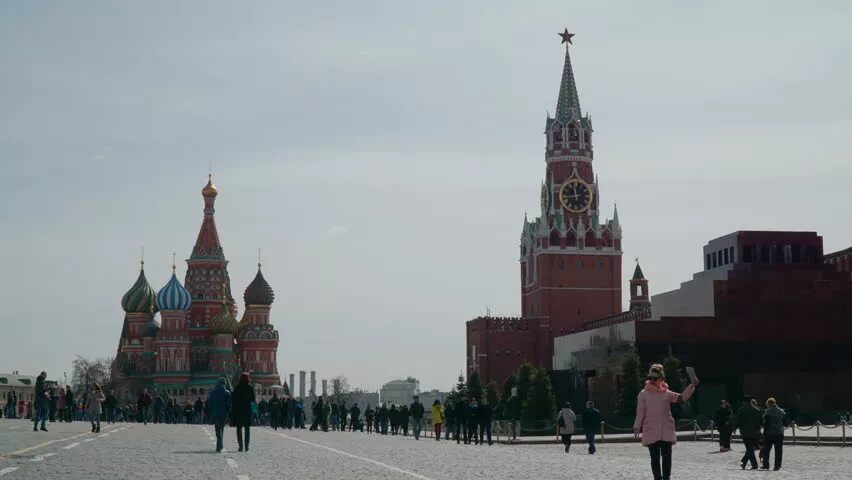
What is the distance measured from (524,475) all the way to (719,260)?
7249 centimetres

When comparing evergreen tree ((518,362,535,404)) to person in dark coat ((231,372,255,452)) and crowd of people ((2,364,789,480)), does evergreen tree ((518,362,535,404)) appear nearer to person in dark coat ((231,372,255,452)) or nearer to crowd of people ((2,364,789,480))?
crowd of people ((2,364,789,480))

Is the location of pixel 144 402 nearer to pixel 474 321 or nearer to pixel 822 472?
pixel 822 472

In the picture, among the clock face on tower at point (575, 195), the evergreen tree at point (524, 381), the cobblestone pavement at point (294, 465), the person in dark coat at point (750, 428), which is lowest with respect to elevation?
the cobblestone pavement at point (294, 465)

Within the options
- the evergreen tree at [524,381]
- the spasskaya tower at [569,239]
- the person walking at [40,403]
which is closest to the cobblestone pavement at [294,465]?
the person walking at [40,403]

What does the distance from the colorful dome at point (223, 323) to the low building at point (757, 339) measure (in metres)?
63.8

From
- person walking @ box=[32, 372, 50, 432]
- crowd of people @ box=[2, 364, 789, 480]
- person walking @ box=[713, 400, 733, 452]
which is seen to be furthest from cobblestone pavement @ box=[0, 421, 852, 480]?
person walking @ box=[32, 372, 50, 432]

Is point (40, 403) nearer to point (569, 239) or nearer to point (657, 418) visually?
point (657, 418)

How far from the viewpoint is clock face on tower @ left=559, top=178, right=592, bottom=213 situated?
5389 inches

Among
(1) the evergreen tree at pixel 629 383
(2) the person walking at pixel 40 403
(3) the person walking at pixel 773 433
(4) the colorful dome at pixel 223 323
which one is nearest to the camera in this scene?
(3) the person walking at pixel 773 433

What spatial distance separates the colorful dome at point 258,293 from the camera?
146 m

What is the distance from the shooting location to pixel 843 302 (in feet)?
255

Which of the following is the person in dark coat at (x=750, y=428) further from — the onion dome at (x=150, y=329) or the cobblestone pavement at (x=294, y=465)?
the onion dome at (x=150, y=329)

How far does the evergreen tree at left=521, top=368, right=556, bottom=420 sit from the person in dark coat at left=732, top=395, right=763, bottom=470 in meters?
46.5

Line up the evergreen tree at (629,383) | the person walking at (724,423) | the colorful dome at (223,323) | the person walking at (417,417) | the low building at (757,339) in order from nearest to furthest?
the person walking at (724,423)
the person walking at (417,417)
the evergreen tree at (629,383)
the low building at (757,339)
the colorful dome at (223,323)
